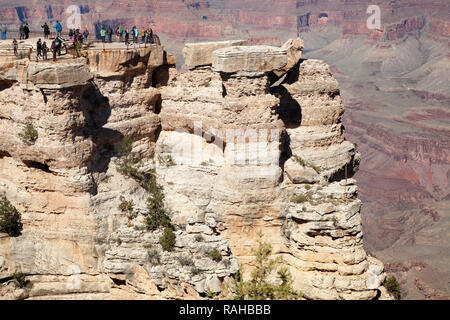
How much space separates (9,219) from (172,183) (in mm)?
8019

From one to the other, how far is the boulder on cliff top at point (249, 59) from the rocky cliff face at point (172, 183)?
6 centimetres

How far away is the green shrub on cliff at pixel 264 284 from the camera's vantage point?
23.1 metres

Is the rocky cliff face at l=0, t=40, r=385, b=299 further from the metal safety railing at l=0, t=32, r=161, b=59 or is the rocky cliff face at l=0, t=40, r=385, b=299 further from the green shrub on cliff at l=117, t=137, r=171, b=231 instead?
the metal safety railing at l=0, t=32, r=161, b=59

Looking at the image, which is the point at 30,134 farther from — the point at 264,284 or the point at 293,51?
the point at 293,51

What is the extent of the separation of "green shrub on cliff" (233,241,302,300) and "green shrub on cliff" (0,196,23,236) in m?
10.9

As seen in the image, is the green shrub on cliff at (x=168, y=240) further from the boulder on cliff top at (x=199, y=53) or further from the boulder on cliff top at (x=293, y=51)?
the boulder on cliff top at (x=293, y=51)

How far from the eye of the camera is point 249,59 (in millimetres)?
25359

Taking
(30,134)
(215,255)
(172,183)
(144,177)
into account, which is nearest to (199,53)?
(172,183)

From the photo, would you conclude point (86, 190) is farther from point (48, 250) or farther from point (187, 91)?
point (187, 91)

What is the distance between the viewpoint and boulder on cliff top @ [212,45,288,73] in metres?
25.1

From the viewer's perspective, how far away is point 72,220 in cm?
2603

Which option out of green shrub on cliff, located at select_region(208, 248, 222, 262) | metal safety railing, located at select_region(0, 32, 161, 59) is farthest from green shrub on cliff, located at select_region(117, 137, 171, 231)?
metal safety railing, located at select_region(0, 32, 161, 59)

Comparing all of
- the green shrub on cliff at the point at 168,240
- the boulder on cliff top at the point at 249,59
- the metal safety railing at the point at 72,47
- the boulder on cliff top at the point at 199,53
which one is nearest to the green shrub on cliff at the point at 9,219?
the metal safety railing at the point at 72,47

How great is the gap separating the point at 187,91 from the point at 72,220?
890 centimetres
